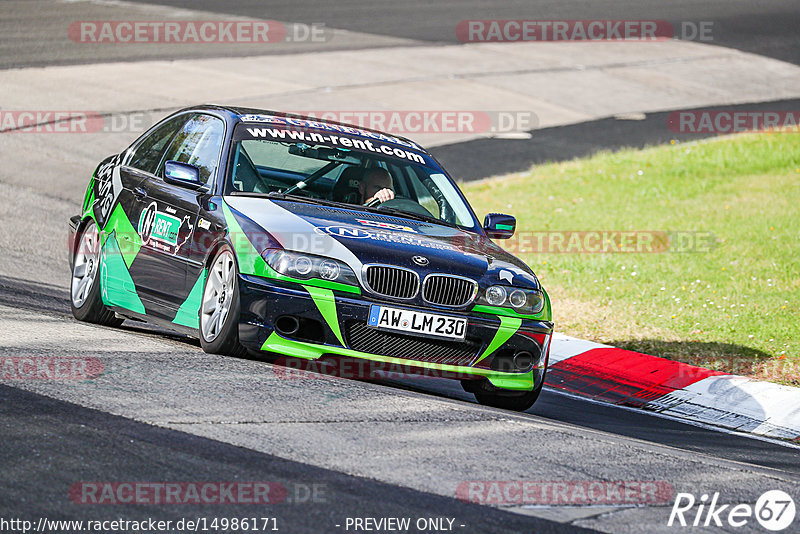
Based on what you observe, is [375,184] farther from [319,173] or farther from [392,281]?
[392,281]

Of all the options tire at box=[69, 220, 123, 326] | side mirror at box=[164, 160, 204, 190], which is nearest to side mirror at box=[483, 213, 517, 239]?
side mirror at box=[164, 160, 204, 190]

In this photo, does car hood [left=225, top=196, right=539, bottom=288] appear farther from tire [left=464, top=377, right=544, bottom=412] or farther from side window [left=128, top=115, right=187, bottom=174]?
side window [left=128, top=115, right=187, bottom=174]

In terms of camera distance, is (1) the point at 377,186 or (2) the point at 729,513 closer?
(2) the point at 729,513

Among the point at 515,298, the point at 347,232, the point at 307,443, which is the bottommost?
the point at 307,443

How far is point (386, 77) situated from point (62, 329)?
15809mm

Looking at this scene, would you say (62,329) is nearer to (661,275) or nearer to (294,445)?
(294,445)

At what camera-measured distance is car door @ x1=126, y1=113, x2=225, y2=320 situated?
780 centimetres

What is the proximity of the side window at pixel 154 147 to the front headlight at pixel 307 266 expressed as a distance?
6.74 feet

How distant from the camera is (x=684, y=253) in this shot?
14258 millimetres

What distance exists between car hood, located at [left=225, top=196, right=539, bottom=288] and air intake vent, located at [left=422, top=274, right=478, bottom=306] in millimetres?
44

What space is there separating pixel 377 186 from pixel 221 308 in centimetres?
166

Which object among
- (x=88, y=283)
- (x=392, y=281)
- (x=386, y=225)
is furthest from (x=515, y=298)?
(x=88, y=283)

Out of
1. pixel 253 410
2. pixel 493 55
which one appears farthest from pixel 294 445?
pixel 493 55

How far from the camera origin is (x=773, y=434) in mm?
8625
